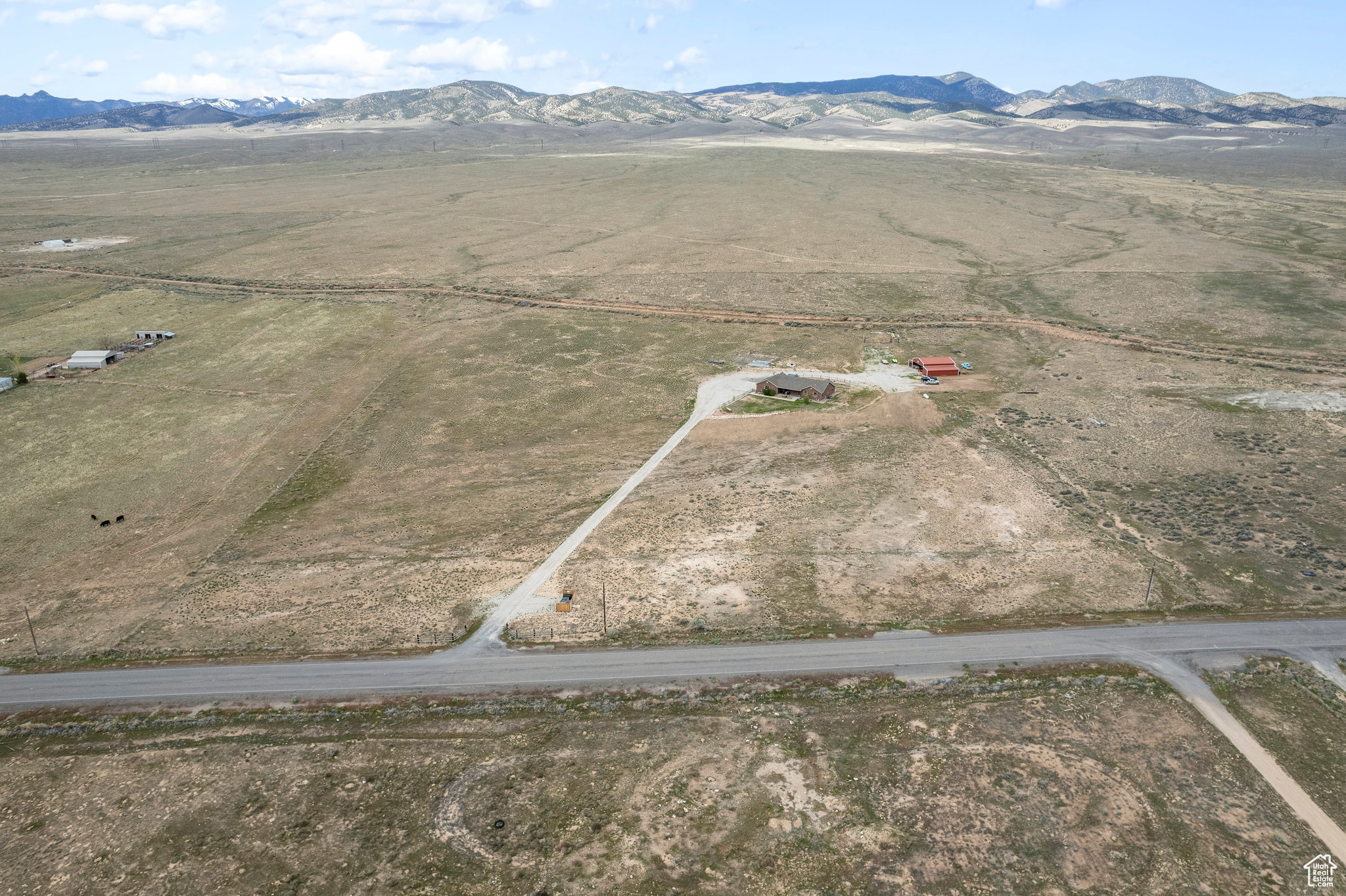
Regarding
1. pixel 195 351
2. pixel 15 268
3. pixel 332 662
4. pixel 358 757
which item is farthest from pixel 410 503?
pixel 15 268

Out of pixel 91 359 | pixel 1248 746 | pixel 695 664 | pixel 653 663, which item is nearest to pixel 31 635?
pixel 653 663

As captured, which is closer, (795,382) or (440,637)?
(440,637)

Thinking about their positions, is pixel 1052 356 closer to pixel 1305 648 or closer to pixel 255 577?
pixel 1305 648

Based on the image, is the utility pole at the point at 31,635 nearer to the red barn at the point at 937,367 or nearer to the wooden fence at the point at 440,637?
the wooden fence at the point at 440,637

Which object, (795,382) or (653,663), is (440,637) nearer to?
(653,663)

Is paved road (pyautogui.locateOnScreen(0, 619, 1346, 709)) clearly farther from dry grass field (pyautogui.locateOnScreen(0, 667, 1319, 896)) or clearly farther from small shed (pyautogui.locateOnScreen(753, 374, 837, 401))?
small shed (pyautogui.locateOnScreen(753, 374, 837, 401))

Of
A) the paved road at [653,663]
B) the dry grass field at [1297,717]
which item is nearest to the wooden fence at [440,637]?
the paved road at [653,663]

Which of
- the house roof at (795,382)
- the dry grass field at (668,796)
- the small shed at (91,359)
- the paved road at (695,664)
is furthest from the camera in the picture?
the small shed at (91,359)

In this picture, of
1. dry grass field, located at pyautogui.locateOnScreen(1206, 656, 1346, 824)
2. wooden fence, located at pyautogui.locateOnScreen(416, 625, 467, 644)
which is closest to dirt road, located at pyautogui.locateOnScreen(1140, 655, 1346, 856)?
dry grass field, located at pyautogui.locateOnScreen(1206, 656, 1346, 824)
